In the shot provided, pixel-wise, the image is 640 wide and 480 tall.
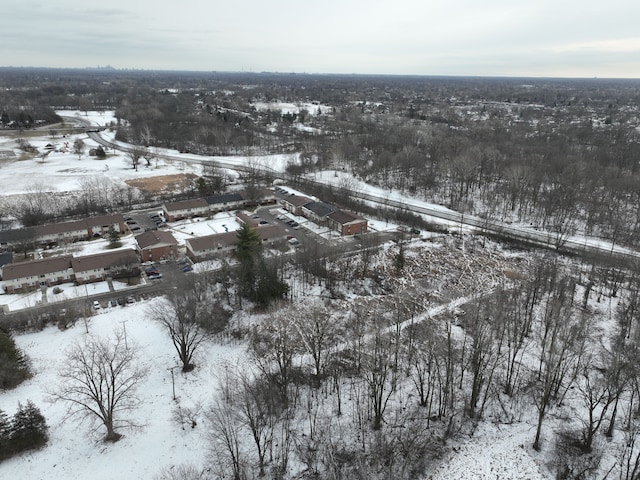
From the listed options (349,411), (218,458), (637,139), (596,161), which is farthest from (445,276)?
(637,139)

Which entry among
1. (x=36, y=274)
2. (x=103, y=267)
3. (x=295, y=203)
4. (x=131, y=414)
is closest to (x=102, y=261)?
(x=103, y=267)

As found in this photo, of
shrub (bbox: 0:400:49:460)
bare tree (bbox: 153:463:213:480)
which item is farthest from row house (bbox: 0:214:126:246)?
bare tree (bbox: 153:463:213:480)

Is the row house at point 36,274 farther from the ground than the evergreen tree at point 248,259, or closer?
closer

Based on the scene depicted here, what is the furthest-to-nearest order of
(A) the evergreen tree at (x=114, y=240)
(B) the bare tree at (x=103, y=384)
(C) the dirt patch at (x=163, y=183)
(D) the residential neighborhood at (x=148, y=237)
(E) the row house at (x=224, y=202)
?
(C) the dirt patch at (x=163, y=183)
(E) the row house at (x=224, y=202)
(A) the evergreen tree at (x=114, y=240)
(D) the residential neighborhood at (x=148, y=237)
(B) the bare tree at (x=103, y=384)

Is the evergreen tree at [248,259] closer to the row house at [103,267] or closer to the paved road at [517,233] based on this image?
the row house at [103,267]

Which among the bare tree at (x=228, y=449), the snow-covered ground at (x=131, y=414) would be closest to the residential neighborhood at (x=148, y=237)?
the snow-covered ground at (x=131, y=414)

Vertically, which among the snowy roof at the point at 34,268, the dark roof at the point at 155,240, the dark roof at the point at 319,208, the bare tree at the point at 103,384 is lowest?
the bare tree at the point at 103,384
